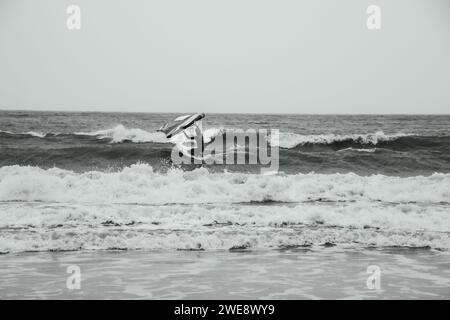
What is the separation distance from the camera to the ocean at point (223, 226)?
658cm

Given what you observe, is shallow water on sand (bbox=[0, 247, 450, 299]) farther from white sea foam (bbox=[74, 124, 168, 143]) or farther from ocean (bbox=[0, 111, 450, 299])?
white sea foam (bbox=[74, 124, 168, 143])

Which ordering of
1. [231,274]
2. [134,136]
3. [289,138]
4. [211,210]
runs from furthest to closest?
[289,138], [134,136], [211,210], [231,274]

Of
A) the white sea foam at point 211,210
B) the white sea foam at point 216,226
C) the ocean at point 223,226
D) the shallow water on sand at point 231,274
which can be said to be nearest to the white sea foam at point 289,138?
the ocean at point 223,226

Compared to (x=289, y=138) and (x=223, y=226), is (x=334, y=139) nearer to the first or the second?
(x=289, y=138)

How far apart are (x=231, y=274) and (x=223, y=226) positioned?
10.3 feet

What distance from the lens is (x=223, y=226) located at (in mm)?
10031

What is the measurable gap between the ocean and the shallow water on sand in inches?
1.0

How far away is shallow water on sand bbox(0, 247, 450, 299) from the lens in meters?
6.08

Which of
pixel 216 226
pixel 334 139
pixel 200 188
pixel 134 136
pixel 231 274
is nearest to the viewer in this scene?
pixel 231 274

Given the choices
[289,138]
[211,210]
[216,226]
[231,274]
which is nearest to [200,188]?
[211,210]

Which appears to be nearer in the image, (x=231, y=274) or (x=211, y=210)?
(x=231, y=274)

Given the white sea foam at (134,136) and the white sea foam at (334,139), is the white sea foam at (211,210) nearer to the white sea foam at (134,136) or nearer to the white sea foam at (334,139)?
the white sea foam at (334,139)
